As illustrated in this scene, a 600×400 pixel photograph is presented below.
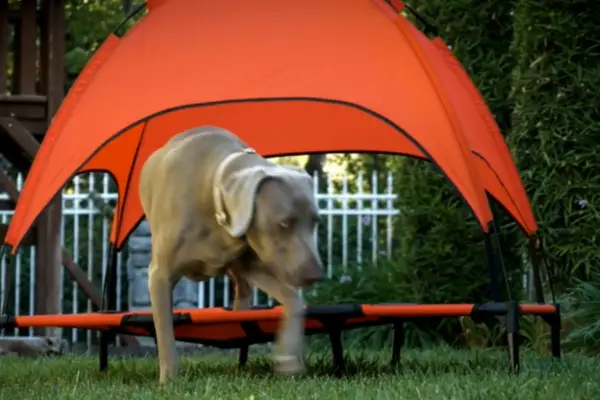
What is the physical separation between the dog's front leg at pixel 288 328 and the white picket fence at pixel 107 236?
17.5 feet

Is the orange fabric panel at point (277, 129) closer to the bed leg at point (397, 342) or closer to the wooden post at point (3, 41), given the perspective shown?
the bed leg at point (397, 342)

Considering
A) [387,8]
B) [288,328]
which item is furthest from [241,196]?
[387,8]

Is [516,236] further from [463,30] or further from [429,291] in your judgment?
[463,30]

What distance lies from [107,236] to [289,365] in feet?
21.8

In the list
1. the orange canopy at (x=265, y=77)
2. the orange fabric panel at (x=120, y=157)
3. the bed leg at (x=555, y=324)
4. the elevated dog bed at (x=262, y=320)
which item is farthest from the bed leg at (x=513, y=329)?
the orange fabric panel at (x=120, y=157)

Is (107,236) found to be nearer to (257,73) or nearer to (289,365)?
(257,73)

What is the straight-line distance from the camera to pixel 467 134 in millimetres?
5199

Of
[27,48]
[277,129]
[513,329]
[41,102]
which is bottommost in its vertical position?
[513,329]

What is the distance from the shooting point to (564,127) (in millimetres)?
6758

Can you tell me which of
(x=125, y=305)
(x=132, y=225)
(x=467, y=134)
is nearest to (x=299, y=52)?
(x=467, y=134)

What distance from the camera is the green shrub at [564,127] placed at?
21.7 ft

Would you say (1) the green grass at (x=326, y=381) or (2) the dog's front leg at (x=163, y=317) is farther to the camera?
(2) the dog's front leg at (x=163, y=317)

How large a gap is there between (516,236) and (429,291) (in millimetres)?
697

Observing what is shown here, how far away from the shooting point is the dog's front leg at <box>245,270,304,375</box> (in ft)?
14.1
